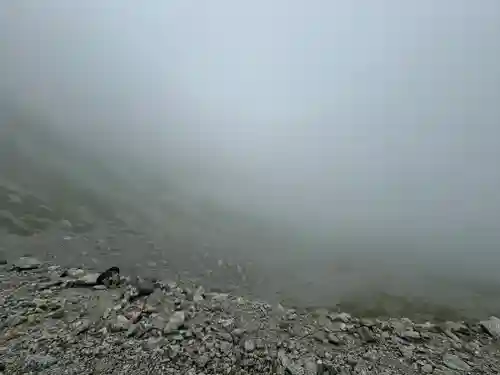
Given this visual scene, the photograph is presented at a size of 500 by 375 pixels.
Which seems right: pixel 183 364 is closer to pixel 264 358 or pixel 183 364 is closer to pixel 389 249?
pixel 264 358

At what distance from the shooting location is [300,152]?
6119cm

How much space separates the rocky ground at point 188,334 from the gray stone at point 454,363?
0.03 meters

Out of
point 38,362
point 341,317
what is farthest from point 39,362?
point 341,317

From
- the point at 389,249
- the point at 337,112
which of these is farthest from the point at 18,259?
the point at 337,112

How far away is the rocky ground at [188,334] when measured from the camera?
25.7 feet

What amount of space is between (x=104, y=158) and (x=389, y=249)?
24.1m

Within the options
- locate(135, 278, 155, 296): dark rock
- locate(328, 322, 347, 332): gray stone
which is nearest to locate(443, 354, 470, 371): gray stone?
locate(328, 322, 347, 332): gray stone

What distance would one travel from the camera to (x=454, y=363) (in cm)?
970

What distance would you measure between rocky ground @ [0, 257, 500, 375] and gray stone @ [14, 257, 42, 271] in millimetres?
58

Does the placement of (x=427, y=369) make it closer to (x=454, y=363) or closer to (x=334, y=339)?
(x=454, y=363)

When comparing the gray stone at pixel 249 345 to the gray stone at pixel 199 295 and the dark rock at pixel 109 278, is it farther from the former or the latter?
the dark rock at pixel 109 278

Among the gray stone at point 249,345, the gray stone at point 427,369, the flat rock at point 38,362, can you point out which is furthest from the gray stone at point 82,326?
the gray stone at point 427,369

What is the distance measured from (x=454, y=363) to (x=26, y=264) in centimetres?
1461

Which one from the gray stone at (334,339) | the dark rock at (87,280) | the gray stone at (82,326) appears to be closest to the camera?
the gray stone at (82,326)
